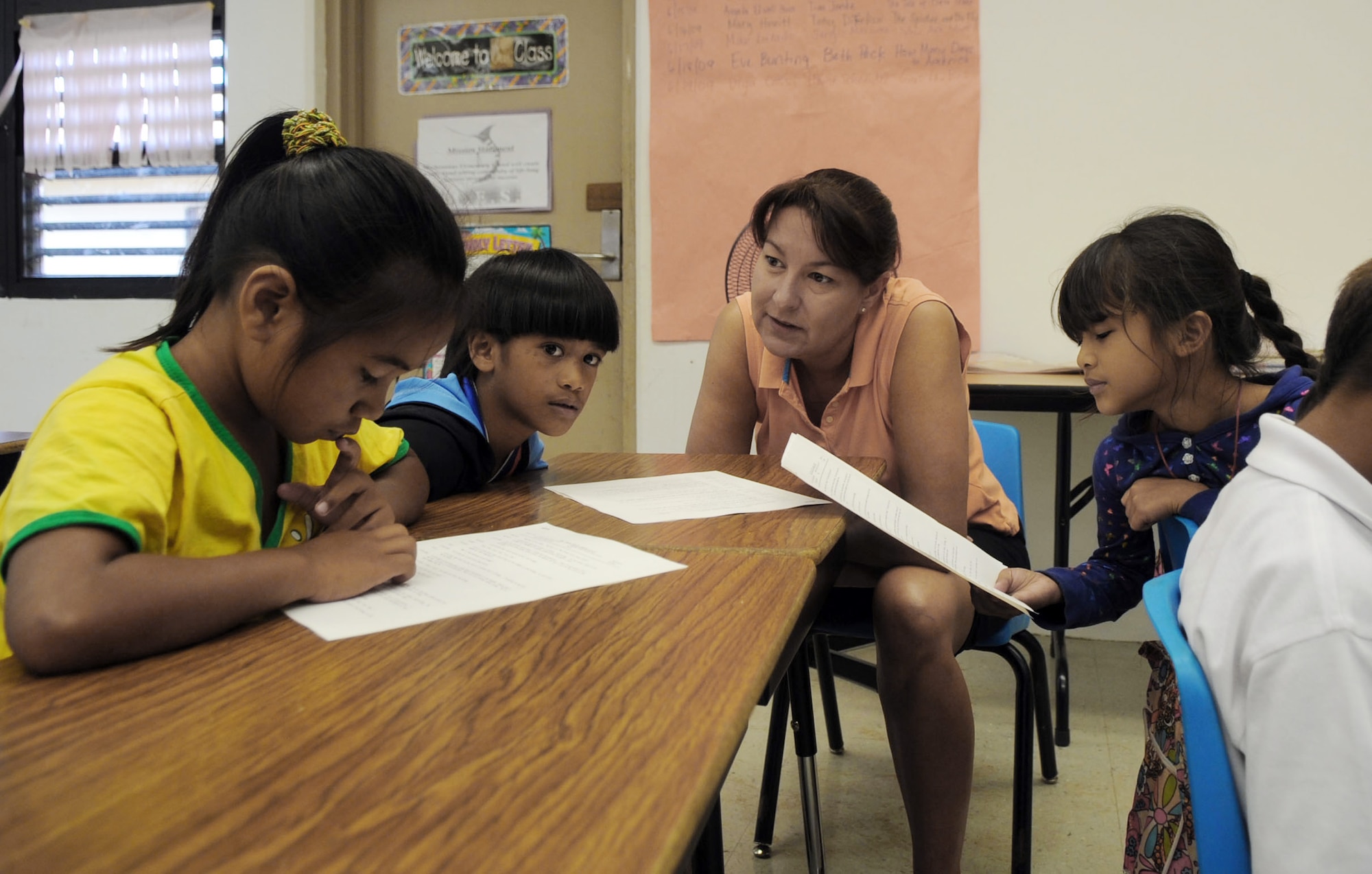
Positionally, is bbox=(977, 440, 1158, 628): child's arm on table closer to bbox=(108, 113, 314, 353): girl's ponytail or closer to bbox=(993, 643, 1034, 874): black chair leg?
bbox=(993, 643, 1034, 874): black chair leg

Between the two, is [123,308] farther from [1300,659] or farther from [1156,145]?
[1300,659]

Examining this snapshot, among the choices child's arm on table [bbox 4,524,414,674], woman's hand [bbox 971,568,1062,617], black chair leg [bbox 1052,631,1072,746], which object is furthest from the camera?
black chair leg [bbox 1052,631,1072,746]

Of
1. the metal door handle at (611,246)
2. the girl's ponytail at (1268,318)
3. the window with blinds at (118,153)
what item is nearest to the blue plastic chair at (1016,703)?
the girl's ponytail at (1268,318)

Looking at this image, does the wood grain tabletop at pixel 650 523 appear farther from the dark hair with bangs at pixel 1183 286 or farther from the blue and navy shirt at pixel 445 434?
the dark hair with bangs at pixel 1183 286

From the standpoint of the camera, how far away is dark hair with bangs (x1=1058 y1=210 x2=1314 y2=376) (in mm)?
1393

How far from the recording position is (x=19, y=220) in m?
3.62

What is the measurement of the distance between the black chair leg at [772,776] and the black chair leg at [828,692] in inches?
3.4

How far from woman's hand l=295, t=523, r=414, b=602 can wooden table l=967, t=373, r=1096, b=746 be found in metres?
1.66

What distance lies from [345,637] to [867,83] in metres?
2.57

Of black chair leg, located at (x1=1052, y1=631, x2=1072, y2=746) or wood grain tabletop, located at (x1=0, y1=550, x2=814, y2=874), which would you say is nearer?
wood grain tabletop, located at (x1=0, y1=550, x2=814, y2=874)

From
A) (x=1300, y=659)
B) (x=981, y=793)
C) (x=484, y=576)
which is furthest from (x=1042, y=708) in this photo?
(x=484, y=576)

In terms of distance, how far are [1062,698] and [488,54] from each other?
261cm

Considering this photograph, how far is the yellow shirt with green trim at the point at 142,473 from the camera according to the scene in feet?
1.94

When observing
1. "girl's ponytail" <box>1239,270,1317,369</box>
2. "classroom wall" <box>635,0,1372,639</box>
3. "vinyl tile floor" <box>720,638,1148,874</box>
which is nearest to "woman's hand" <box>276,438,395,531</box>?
"vinyl tile floor" <box>720,638,1148,874</box>
